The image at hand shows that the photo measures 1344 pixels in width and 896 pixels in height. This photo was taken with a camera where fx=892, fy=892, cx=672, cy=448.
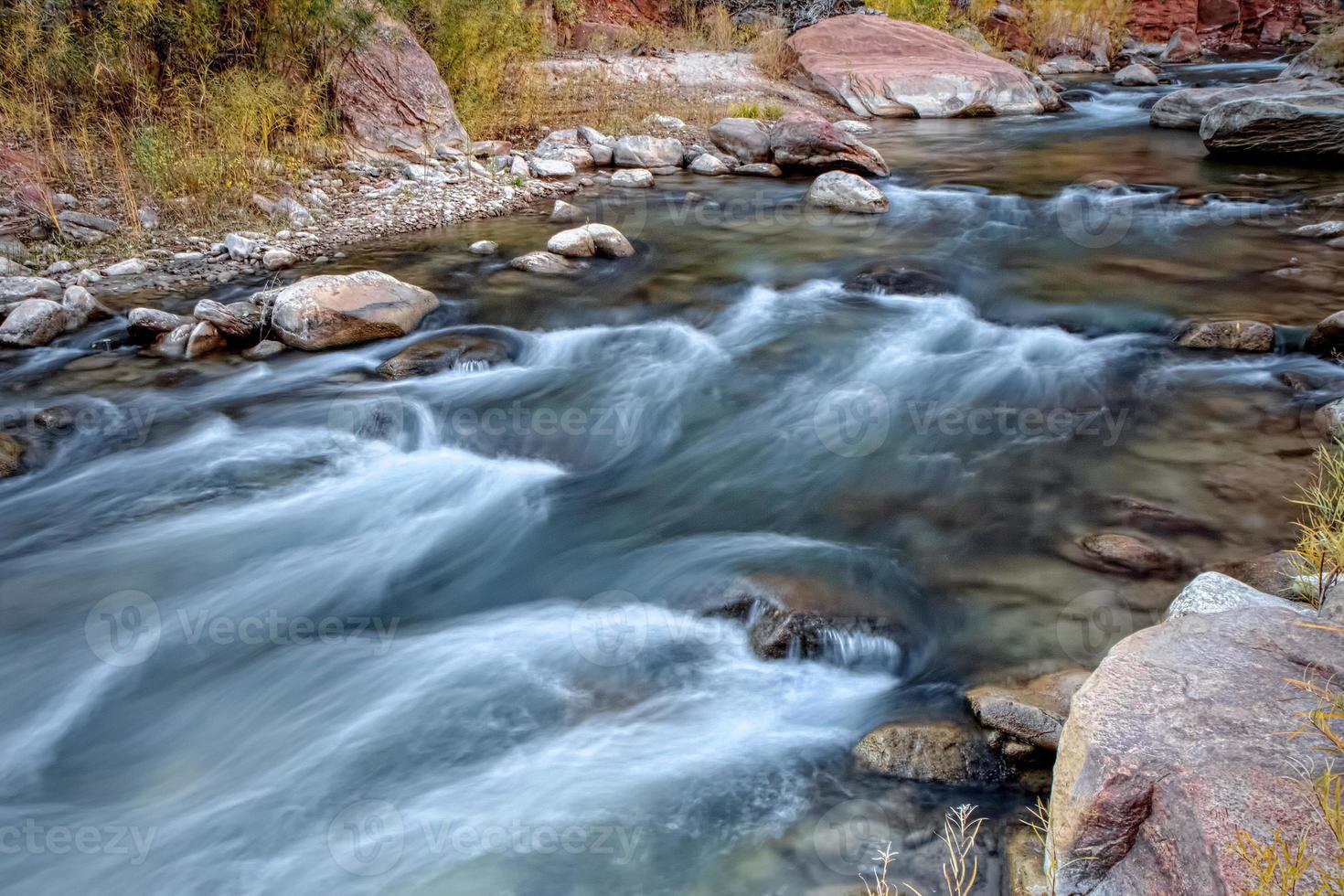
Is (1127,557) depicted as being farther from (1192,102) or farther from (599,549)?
(1192,102)

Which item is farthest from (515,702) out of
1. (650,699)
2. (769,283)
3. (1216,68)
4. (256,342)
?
(1216,68)

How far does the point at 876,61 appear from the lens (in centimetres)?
1463

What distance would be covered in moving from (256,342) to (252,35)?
167 inches

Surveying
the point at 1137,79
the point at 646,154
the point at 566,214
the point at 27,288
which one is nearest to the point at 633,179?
the point at 646,154

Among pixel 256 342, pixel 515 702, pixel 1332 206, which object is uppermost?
pixel 1332 206

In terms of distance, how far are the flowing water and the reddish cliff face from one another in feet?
67.4

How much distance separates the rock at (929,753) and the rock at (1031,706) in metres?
0.08

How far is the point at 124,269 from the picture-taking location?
6.54 meters

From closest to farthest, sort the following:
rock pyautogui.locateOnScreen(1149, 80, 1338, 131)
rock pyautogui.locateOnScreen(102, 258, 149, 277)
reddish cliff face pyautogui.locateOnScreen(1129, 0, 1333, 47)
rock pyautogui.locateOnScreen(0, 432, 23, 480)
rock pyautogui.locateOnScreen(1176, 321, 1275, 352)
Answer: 1. rock pyautogui.locateOnScreen(0, 432, 23, 480)
2. rock pyautogui.locateOnScreen(1176, 321, 1275, 352)
3. rock pyautogui.locateOnScreen(102, 258, 149, 277)
4. rock pyautogui.locateOnScreen(1149, 80, 1338, 131)
5. reddish cliff face pyautogui.locateOnScreen(1129, 0, 1333, 47)

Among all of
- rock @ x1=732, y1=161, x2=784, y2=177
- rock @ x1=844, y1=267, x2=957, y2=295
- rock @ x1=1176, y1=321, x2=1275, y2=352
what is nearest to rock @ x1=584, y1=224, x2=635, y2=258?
rock @ x1=844, y1=267, x2=957, y2=295

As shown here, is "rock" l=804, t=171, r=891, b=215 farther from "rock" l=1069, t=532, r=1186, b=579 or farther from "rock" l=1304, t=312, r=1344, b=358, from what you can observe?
"rock" l=1069, t=532, r=1186, b=579

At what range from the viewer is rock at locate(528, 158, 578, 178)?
31.8 ft

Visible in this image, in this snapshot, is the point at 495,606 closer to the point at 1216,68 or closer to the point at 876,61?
the point at 876,61

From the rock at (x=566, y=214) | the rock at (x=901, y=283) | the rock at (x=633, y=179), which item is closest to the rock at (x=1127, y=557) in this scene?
the rock at (x=901, y=283)
